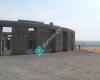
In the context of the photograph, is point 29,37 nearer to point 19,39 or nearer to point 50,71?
point 19,39

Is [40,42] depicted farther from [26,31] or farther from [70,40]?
[70,40]

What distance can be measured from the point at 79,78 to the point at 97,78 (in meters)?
0.86

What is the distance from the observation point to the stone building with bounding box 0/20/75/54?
2618 centimetres

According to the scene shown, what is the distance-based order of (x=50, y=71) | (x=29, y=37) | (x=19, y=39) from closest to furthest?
(x=50, y=71) → (x=19, y=39) → (x=29, y=37)

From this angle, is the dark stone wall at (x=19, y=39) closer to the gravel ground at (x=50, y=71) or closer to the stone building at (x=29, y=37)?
the stone building at (x=29, y=37)

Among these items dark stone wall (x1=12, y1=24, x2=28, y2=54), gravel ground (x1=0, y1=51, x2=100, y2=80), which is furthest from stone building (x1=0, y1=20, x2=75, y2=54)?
gravel ground (x1=0, y1=51, x2=100, y2=80)

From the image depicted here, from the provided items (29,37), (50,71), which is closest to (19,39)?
(29,37)

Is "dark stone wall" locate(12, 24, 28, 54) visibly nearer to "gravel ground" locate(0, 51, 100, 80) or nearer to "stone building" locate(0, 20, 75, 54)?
"stone building" locate(0, 20, 75, 54)

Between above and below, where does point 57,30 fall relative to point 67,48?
above

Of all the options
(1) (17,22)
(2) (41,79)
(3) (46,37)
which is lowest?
(2) (41,79)

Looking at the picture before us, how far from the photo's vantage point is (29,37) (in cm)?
2920

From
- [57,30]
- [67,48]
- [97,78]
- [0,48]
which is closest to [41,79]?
[97,78]

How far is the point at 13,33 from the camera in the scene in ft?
85.8

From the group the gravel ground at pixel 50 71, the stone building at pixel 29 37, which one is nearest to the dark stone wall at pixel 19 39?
the stone building at pixel 29 37
